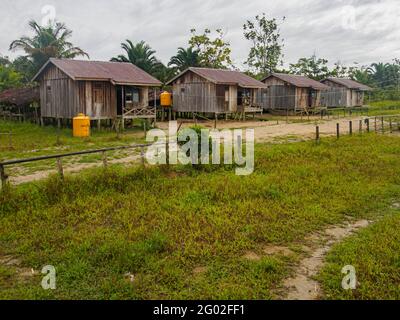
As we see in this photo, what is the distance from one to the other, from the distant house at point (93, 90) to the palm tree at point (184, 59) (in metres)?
14.5

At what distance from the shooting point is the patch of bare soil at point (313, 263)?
4801 mm

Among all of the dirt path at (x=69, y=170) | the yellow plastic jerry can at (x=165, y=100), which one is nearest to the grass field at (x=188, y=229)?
the dirt path at (x=69, y=170)

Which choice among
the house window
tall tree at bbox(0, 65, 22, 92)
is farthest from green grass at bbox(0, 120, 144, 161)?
tall tree at bbox(0, 65, 22, 92)

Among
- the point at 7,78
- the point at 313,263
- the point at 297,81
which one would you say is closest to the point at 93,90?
the point at 7,78

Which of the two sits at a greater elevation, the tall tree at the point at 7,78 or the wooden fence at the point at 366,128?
the tall tree at the point at 7,78

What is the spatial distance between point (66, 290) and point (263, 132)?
18.2m

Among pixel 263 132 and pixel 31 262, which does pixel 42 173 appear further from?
pixel 263 132

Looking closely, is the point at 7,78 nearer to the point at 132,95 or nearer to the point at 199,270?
the point at 132,95

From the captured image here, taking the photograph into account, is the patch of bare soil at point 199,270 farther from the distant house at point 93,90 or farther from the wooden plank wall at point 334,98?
the wooden plank wall at point 334,98

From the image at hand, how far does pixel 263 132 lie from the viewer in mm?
21891

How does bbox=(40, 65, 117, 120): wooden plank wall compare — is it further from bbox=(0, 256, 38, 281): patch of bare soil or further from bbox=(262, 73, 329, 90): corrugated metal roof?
bbox=(262, 73, 329, 90): corrugated metal roof

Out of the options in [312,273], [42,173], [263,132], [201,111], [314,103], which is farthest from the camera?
[314,103]
